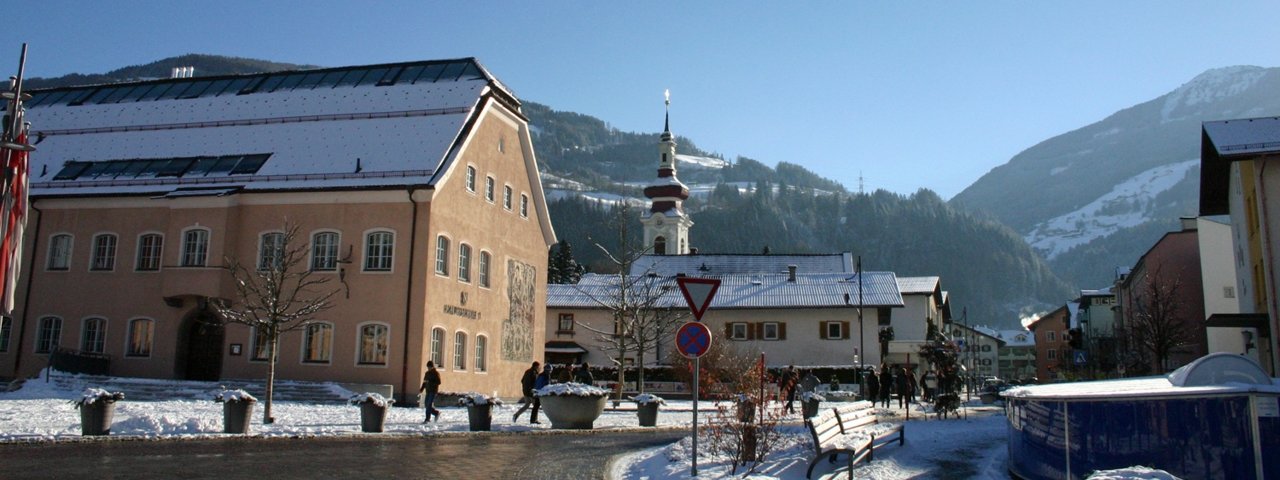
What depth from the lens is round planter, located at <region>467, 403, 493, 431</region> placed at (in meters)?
21.1

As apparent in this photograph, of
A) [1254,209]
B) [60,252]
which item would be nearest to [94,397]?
[60,252]

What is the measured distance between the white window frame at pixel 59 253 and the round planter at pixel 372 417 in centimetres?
2054

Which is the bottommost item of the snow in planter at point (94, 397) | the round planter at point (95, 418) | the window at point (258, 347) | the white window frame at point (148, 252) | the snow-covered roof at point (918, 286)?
the round planter at point (95, 418)

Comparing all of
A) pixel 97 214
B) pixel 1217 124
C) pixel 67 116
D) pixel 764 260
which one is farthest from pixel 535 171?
pixel 764 260

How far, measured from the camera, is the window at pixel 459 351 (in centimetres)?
3334

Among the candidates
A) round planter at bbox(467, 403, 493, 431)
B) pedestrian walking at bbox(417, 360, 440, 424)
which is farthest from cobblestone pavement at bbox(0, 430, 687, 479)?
pedestrian walking at bbox(417, 360, 440, 424)

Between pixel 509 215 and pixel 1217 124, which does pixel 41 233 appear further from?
pixel 1217 124

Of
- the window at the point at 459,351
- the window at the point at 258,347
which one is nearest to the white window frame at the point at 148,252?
the window at the point at 258,347

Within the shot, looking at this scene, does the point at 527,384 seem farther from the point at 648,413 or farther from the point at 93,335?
the point at 93,335

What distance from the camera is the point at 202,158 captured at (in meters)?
36.1

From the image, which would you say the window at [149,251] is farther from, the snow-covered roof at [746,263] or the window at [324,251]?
the snow-covered roof at [746,263]

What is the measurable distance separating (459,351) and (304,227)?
6.29 metres

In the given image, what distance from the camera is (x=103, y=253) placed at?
3472 cm

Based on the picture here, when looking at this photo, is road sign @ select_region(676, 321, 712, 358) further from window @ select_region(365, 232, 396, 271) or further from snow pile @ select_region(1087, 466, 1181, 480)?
window @ select_region(365, 232, 396, 271)
